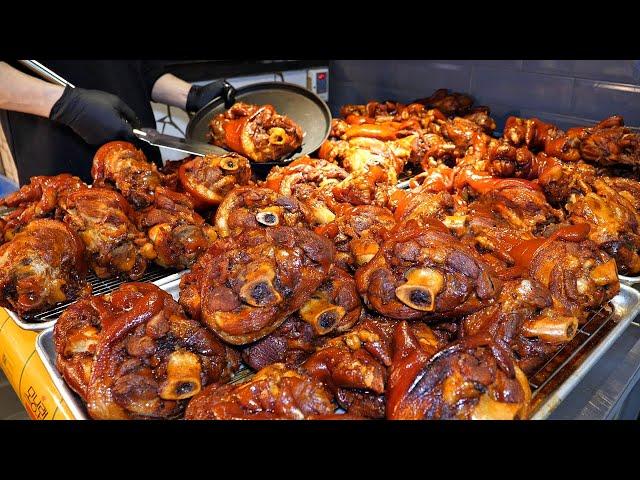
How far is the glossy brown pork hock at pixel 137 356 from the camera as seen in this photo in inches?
73.9

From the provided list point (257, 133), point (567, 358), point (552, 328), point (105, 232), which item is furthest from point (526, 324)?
point (257, 133)

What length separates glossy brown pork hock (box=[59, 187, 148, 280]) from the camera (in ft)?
9.25

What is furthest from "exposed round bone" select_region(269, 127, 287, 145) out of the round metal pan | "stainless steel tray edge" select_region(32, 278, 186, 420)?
"stainless steel tray edge" select_region(32, 278, 186, 420)

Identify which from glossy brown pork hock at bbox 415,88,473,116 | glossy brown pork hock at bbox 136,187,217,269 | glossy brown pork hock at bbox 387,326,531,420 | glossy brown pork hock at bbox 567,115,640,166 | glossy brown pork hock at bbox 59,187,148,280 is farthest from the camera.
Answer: glossy brown pork hock at bbox 415,88,473,116

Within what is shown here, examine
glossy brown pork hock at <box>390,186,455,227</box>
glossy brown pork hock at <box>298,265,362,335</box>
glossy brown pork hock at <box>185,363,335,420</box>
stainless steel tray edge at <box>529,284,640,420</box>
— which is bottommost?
stainless steel tray edge at <box>529,284,640,420</box>

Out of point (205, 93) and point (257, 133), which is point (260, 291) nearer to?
point (257, 133)

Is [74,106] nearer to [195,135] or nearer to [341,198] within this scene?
[195,135]

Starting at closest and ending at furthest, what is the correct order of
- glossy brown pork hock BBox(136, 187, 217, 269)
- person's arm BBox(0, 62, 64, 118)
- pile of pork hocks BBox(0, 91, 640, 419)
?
1. pile of pork hocks BBox(0, 91, 640, 419)
2. glossy brown pork hock BBox(136, 187, 217, 269)
3. person's arm BBox(0, 62, 64, 118)

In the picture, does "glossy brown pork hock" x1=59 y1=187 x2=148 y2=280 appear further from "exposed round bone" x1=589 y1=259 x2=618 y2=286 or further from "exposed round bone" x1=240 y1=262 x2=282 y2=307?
"exposed round bone" x1=589 y1=259 x2=618 y2=286

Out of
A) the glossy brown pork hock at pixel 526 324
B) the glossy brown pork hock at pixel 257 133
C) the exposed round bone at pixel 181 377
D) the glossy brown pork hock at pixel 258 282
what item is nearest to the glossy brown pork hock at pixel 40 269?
the glossy brown pork hock at pixel 258 282

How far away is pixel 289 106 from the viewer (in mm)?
4938

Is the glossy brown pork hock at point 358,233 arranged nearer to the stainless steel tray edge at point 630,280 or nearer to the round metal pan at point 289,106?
the stainless steel tray edge at point 630,280

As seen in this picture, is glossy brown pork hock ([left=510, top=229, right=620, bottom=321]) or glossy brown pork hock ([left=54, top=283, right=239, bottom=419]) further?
glossy brown pork hock ([left=510, top=229, right=620, bottom=321])

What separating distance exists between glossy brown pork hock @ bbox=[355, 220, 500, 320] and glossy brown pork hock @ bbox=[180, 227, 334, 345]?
267 millimetres
